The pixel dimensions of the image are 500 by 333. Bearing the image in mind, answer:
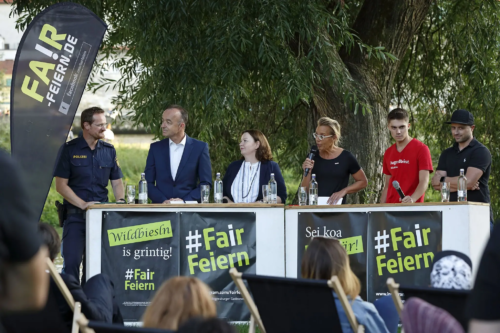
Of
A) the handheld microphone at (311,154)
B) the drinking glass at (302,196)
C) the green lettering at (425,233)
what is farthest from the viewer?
the handheld microphone at (311,154)

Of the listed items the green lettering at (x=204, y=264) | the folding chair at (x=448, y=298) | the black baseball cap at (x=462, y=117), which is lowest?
the green lettering at (x=204, y=264)

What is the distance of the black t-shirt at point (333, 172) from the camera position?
23.6ft

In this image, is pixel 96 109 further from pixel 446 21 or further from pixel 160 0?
pixel 446 21

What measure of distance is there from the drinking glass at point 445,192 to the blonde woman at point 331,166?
2.82ft

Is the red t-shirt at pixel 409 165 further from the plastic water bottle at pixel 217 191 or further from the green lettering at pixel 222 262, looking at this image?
the green lettering at pixel 222 262

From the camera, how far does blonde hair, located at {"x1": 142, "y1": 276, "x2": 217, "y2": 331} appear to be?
9.12 ft

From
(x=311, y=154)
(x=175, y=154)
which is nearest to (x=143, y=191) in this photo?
(x=175, y=154)

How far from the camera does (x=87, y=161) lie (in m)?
7.28

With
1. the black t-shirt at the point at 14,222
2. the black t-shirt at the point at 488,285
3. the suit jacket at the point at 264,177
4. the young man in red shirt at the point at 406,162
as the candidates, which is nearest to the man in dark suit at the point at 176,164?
the suit jacket at the point at 264,177

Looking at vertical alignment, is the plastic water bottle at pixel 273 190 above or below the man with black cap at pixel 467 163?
below

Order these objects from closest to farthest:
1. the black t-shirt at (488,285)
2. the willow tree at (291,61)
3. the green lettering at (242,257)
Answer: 1. the black t-shirt at (488,285)
2. the green lettering at (242,257)
3. the willow tree at (291,61)

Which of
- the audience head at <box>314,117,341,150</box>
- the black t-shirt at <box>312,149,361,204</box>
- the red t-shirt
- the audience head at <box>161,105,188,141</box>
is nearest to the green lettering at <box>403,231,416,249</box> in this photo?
the red t-shirt

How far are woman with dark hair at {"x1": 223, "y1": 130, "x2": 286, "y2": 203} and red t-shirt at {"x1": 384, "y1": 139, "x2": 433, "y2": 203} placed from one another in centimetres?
108

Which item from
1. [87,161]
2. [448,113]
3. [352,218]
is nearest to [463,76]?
[448,113]
